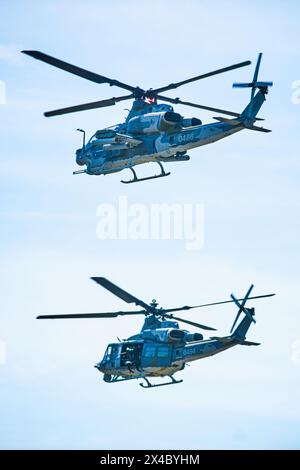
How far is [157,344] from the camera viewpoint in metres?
62.2

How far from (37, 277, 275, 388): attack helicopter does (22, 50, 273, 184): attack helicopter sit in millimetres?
5221

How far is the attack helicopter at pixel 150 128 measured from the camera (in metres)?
59.8

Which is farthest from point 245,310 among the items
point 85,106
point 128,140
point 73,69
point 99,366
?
point 73,69

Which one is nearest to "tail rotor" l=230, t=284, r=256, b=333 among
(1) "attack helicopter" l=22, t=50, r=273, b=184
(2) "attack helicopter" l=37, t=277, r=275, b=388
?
(2) "attack helicopter" l=37, t=277, r=275, b=388

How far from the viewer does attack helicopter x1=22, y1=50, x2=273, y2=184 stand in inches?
2356

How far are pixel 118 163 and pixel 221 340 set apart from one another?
8.80 meters

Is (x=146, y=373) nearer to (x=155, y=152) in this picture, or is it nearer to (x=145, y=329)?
(x=145, y=329)

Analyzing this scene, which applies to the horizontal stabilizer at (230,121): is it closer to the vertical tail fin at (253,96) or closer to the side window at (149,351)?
the vertical tail fin at (253,96)

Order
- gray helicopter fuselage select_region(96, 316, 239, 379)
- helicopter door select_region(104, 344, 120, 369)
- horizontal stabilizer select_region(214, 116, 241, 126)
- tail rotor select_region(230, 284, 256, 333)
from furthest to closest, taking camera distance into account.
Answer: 1. helicopter door select_region(104, 344, 120, 369)
2. gray helicopter fuselage select_region(96, 316, 239, 379)
3. tail rotor select_region(230, 284, 256, 333)
4. horizontal stabilizer select_region(214, 116, 241, 126)

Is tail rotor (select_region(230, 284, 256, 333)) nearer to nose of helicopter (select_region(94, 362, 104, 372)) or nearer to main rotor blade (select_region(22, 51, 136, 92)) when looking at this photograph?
nose of helicopter (select_region(94, 362, 104, 372))

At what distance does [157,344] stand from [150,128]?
830 centimetres
